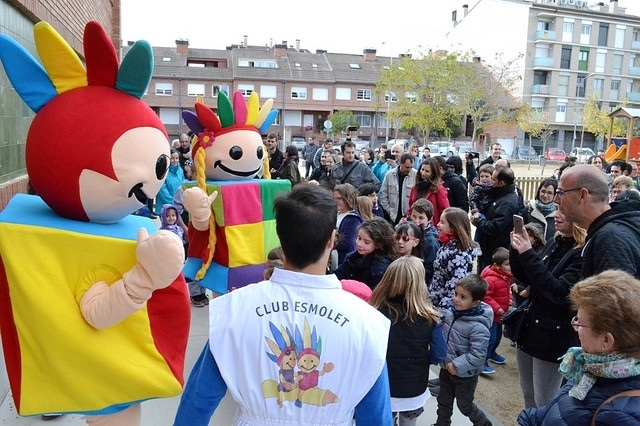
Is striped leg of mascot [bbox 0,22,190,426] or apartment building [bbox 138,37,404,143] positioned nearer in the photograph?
striped leg of mascot [bbox 0,22,190,426]

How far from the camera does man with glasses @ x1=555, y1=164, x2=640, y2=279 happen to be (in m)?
2.53

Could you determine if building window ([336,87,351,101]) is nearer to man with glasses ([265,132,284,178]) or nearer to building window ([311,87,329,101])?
building window ([311,87,329,101])

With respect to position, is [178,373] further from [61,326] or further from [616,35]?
[616,35]

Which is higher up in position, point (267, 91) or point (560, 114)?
point (267, 91)

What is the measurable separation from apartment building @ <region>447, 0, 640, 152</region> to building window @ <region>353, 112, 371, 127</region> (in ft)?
43.4

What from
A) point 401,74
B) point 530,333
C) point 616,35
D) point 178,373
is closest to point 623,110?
point 401,74

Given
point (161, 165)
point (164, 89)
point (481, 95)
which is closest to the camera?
point (161, 165)

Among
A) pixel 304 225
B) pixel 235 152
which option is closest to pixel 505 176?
pixel 235 152

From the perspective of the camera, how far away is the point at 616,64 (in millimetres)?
48281

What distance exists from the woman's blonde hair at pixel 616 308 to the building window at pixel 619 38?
54744mm

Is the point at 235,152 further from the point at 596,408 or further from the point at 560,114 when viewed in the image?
the point at 560,114

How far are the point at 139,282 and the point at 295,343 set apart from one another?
809mm

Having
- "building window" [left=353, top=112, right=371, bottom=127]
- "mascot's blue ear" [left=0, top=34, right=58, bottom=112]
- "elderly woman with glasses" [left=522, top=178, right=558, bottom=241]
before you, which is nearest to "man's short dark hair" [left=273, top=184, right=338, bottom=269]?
"mascot's blue ear" [left=0, top=34, right=58, bottom=112]

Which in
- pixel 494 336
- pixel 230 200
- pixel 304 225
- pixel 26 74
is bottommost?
pixel 494 336
